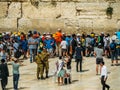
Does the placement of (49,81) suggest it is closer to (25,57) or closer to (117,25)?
(25,57)

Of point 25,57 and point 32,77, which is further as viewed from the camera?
point 25,57

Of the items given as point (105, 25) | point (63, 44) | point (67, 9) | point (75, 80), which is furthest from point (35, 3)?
point (75, 80)

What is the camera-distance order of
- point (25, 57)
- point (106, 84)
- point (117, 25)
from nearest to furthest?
point (106, 84), point (25, 57), point (117, 25)

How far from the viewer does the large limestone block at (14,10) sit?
3241 cm

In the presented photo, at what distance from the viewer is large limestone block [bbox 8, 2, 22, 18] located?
106 ft

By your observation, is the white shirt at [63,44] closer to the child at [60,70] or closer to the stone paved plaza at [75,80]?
the stone paved plaza at [75,80]

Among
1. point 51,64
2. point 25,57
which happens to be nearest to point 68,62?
point 51,64

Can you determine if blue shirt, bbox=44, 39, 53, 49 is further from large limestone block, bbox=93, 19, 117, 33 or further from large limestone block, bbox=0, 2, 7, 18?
large limestone block, bbox=0, 2, 7, 18

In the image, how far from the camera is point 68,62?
21.9 meters

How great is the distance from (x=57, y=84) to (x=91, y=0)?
1138cm

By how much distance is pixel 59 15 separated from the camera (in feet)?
105

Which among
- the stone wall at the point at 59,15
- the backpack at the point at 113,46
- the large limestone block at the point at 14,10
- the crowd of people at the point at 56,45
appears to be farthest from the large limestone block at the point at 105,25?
the backpack at the point at 113,46

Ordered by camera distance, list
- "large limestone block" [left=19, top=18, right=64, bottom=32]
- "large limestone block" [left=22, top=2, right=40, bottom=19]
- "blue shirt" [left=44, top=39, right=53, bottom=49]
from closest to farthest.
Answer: "blue shirt" [left=44, top=39, right=53, bottom=49], "large limestone block" [left=19, top=18, right=64, bottom=32], "large limestone block" [left=22, top=2, right=40, bottom=19]

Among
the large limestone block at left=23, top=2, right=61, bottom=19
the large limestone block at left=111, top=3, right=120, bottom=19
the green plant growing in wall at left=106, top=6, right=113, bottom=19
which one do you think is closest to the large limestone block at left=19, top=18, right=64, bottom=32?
the large limestone block at left=23, top=2, right=61, bottom=19
